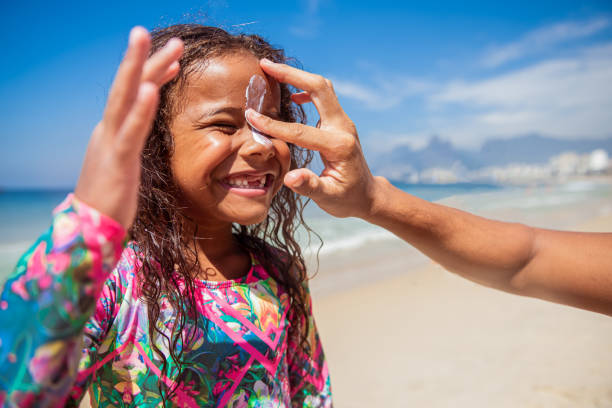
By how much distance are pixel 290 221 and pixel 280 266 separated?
41 cm

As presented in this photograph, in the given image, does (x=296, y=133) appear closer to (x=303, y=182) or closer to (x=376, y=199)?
(x=303, y=182)

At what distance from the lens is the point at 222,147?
1.55 metres

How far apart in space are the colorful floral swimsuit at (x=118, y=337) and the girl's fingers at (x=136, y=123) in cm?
12

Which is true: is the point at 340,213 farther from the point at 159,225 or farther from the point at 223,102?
the point at 159,225

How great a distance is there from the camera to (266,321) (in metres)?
1.70

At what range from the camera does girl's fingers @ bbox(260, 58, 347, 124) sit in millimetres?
1463

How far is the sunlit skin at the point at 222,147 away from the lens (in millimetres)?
1575

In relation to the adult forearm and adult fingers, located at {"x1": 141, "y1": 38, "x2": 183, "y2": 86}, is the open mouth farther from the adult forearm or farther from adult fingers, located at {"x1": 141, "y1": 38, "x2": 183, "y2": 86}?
adult fingers, located at {"x1": 141, "y1": 38, "x2": 183, "y2": 86}

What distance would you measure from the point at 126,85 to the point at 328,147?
2.89ft

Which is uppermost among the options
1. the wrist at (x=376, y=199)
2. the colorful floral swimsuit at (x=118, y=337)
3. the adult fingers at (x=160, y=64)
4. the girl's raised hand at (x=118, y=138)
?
the wrist at (x=376, y=199)

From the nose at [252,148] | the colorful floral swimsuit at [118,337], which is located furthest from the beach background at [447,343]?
the nose at [252,148]

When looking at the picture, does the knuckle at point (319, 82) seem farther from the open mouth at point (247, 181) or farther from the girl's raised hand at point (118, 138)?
the girl's raised hand at point (118, 138)

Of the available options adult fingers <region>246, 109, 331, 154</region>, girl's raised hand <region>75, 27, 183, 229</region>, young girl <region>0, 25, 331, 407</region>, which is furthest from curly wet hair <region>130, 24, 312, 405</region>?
girl's raised hand <region>75, 27, 183, 229</region>

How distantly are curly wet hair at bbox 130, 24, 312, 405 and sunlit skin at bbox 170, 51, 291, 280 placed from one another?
0.06m
